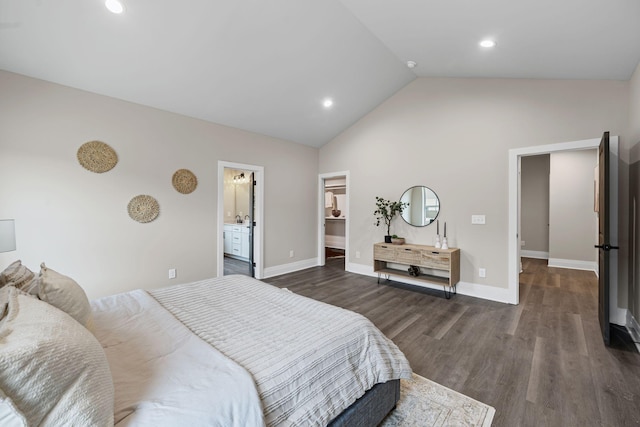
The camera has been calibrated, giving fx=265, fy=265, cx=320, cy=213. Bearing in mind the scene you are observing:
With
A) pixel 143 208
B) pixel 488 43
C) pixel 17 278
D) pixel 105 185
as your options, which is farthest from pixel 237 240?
pixel 488 43

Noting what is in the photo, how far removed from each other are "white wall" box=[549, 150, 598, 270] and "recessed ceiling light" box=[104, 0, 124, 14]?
7.47 m

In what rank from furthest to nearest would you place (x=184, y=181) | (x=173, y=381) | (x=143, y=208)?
(x=184, y=181) < (x=143, y=208) < (x=173, y=381)

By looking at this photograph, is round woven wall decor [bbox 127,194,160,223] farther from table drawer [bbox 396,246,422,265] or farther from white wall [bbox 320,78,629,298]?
table drawer [bbox 396,246,422,265]

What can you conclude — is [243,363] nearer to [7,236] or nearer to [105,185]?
[7,236]

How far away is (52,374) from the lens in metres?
0.74

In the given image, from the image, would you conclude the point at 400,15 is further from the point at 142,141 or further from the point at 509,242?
the point at 142,141

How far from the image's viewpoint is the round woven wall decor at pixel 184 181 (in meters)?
3.78

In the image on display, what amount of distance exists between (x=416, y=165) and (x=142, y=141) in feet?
13.4

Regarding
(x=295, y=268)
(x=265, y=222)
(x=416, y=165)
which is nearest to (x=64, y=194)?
(x=265, y=222)

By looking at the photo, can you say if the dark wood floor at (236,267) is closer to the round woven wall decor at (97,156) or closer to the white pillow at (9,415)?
the round woven wall decor at (97,156)

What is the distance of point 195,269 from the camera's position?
4.03m

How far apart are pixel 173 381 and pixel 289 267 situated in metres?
4.34

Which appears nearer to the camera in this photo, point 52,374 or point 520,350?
point 52,374

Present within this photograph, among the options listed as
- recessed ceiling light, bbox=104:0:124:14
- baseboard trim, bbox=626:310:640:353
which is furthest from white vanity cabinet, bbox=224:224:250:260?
baseboard trim, bbox=626:310:640:353
